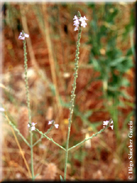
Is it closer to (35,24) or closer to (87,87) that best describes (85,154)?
(87,87)

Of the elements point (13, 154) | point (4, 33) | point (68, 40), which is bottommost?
point (13, 154)

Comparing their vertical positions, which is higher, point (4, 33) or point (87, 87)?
point (4, 33)

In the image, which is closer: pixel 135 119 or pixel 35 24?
pixel 135 119

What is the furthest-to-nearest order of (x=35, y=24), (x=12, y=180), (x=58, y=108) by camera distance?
(x=35, y=24), (x=58, y=108), (x=12, y=180)

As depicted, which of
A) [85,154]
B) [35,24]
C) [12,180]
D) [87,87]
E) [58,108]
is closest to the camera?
[12,180]

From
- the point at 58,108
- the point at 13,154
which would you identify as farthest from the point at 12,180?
the point at 58,108

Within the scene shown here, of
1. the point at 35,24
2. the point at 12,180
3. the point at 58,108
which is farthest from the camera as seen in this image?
the point at 35,24

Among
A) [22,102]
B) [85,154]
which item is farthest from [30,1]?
[85,154]

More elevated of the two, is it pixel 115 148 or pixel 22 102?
pixel 22 102

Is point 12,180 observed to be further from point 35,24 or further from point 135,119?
point 35,24
